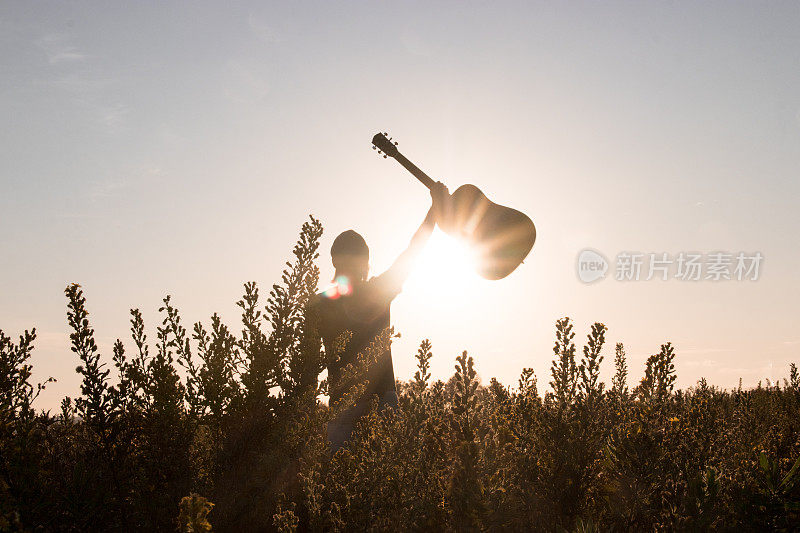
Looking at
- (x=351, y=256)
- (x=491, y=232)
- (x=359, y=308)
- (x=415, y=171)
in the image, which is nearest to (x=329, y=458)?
(x=359, y=308)

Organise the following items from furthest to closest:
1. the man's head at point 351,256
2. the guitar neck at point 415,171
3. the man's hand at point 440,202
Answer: the guitar neck at point 415,171 < the man's hand at point 440,202 < the man's head at point 351,256

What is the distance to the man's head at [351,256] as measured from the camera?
216 inches

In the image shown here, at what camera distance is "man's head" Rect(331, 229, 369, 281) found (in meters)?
5.48

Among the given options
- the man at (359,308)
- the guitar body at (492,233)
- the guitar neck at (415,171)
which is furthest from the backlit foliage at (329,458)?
the guitar neck at (415,171)

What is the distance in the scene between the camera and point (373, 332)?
550cm

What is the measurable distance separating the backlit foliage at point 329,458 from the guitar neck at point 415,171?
4766 mm

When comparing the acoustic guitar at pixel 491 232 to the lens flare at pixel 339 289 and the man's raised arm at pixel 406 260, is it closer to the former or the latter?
the man's raised arm at pixel 406 260

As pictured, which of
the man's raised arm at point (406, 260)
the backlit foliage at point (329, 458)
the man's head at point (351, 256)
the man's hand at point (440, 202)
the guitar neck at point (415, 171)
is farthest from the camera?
the guitar neck at point (415, 171)

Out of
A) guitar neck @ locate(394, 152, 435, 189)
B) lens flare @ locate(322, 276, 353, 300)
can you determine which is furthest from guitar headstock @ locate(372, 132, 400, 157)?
lens flare @ locate(322, 276, 353, 300)

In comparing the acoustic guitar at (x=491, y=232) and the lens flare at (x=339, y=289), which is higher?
the acoustic guitar at (x=491, y=232)

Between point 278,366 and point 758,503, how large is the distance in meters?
3.49

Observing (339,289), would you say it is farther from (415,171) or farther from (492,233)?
(415,171)

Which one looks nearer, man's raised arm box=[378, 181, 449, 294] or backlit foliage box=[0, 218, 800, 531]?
backlit foliage box=[0, 218, 800, 531]

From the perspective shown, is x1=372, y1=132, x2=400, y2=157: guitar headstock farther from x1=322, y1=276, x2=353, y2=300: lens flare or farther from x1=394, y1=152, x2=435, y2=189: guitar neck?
x1=322, y1=276, x2=353, y2=300: lens flare
